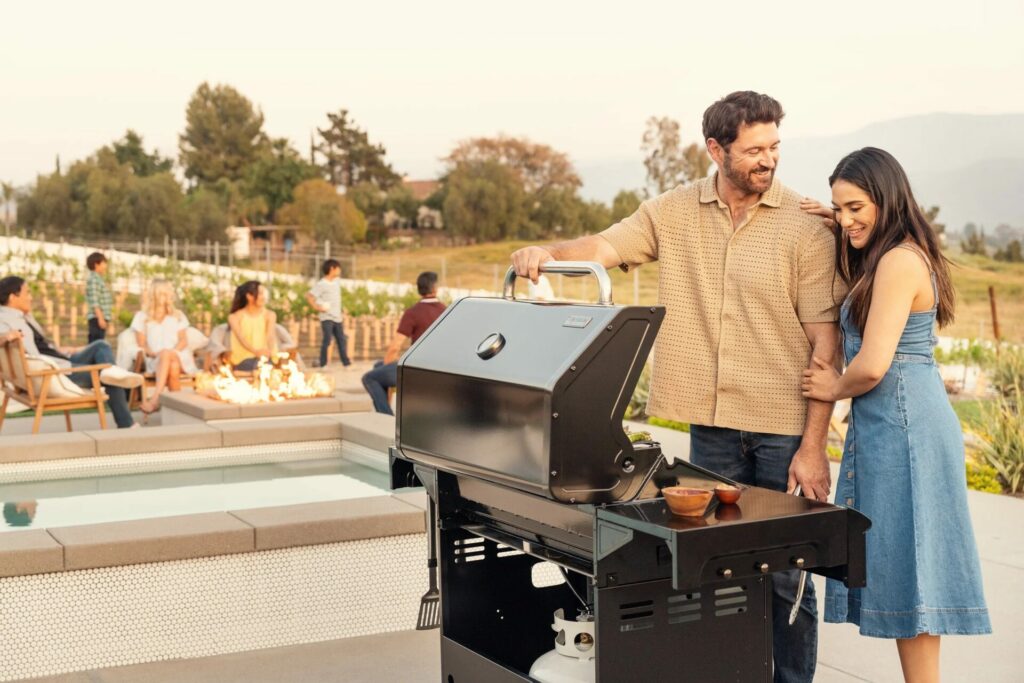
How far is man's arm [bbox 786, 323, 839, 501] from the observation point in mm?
2795

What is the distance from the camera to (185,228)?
135 feet

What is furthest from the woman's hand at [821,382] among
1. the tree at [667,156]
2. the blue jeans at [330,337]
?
the tree at [667,156]

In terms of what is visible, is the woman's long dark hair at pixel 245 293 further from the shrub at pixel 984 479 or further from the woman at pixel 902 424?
the woman at pixel 902 424

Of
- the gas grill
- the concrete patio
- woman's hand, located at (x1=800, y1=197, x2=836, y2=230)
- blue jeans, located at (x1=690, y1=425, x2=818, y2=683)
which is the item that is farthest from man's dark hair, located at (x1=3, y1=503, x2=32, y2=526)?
woman's hand, located at (x1=800, y1=197, x2=836, y2=230)

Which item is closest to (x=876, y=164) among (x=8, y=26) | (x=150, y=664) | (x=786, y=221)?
(x=786, y=221)

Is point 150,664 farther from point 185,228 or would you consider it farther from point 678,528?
point 185,228

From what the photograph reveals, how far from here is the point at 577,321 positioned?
7.34 feet

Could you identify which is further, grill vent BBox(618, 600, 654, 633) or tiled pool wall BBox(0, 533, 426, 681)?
tiled pool wall BBox(0, 533, 426, 681)

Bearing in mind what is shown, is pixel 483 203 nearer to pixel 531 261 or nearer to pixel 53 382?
pixel 53 382

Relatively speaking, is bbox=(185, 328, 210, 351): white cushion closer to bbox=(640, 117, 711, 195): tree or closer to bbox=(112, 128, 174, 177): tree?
bbox=(640, 117, 711, 195): tree

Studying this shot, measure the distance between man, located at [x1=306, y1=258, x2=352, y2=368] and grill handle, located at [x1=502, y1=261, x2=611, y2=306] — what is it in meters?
10.8

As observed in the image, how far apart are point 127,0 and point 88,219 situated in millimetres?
14228

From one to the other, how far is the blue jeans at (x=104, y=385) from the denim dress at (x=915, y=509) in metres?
6.62

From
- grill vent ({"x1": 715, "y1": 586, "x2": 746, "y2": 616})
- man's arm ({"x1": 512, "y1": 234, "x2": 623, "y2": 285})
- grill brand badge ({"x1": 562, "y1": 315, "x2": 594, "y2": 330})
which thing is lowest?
grill vent ({"x1": 715, "y1": 586, "x2": 746, "y2": 616})
